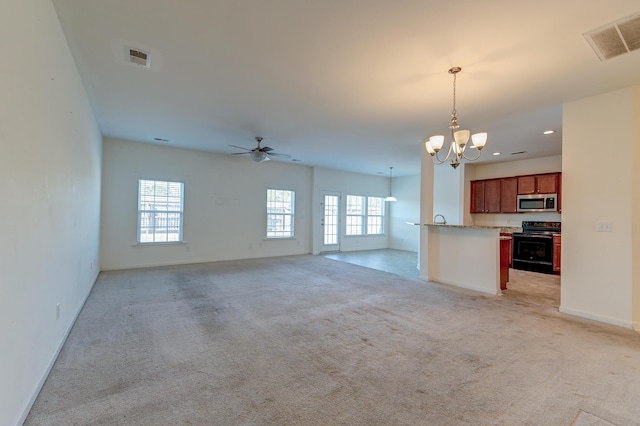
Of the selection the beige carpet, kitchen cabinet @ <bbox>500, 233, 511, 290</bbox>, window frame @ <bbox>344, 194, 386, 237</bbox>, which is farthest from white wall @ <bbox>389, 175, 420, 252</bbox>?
the beige carpet

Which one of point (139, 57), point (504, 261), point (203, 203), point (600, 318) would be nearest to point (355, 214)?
point (203, 203)

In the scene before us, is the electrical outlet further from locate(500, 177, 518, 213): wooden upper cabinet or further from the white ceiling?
locate(500, 177, 518, 213): wooden upper cabinet

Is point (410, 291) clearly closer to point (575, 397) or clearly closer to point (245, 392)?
point (575, 397)

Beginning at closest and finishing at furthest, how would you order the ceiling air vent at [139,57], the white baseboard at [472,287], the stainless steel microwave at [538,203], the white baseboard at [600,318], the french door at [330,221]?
the ceiling air vent at [139,57] → the white baseboard at [600,318] → the white baseboard at [472,287] → the stainless steel microwave at [538,203] → the french door at [330,221]

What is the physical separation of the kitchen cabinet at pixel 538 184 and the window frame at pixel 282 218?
19.0ft

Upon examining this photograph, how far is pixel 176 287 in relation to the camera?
464cm

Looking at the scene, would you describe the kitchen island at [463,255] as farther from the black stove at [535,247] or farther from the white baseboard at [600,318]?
the black stove at [535,247]

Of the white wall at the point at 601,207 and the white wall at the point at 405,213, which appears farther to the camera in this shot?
the white wall at the point at 405,213

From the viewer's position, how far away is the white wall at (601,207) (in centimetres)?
318

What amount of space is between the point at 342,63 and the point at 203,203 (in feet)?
17.3

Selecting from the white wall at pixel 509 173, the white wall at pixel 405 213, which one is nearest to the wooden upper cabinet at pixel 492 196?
the white wall at pixel 509 173

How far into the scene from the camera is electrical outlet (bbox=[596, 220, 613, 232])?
3.29 metres

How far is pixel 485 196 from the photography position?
7.64m

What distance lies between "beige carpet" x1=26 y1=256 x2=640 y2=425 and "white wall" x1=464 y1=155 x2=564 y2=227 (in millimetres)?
4027
